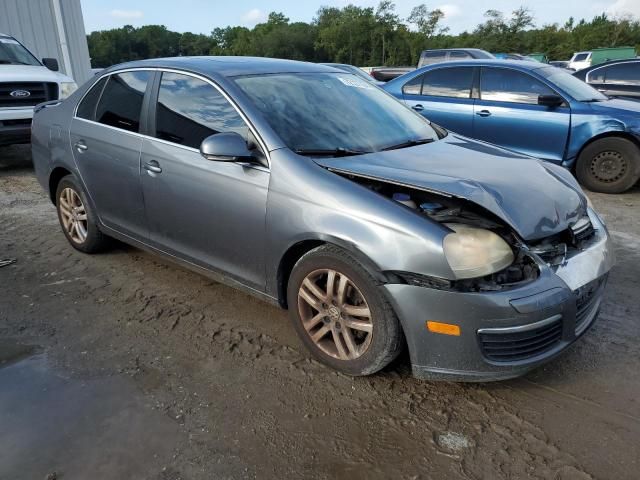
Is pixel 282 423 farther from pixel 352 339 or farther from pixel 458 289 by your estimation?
pixel 458 289

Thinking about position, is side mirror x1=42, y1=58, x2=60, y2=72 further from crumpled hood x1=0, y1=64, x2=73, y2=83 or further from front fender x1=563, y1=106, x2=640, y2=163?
front fender x1=563, y1=106, x2=640, y2=163

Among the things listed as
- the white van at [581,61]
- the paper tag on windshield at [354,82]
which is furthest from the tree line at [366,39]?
the paper tag on windshield at [354,82]

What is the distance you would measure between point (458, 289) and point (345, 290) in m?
0.58

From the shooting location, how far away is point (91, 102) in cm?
418

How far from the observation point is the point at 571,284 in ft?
8.19


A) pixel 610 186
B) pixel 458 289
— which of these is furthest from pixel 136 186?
pixel 610 186

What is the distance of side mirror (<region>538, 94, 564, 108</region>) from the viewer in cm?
644

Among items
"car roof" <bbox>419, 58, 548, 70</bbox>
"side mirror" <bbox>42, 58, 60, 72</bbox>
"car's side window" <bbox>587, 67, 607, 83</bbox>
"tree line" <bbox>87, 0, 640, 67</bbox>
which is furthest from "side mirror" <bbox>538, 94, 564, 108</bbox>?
"tree line" <bbox>87, 0, 640, 67</bbox>

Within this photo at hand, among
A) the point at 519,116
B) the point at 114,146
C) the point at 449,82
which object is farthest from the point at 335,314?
the point at 449,82

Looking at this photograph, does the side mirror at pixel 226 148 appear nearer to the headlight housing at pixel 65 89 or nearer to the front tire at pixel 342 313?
the front tire at pixel 342 313

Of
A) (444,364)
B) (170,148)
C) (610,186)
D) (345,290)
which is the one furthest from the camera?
(610,186)

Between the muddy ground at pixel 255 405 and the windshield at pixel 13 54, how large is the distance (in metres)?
6.80

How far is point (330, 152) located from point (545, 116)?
15.1 feet

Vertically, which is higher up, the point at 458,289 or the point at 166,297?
the point at 458,289
